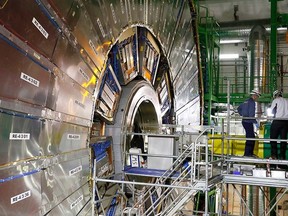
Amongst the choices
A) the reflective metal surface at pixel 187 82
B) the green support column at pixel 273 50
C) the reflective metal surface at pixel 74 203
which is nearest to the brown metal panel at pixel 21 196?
the reflective metal surface at pixel 74 203

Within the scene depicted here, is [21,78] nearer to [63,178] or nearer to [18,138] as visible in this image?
[18,138]

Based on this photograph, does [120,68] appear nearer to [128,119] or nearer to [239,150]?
[128,119]

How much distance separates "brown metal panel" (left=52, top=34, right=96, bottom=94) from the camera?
127 inches

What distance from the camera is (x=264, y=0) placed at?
47.2ft

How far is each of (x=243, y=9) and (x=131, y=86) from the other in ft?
36.2

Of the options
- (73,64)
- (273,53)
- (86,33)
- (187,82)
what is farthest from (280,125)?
(273,53)

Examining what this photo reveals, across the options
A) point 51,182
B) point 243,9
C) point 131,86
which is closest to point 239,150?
point 131,86

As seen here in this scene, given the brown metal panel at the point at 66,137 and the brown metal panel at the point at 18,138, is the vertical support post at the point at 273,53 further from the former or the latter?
the brown metal panel at the point at 18,138

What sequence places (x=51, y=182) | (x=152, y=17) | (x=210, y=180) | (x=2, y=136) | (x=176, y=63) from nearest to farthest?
(x=2, y=136) < (x=51, y=182) < (x=210, y=180) < (x=152, y=17) < (x=176, y=63)

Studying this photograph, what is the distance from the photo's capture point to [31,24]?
276 cm

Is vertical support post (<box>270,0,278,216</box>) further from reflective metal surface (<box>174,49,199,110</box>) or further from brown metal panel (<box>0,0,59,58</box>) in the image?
brown metal panel (<box>0,0,59,58</box>)

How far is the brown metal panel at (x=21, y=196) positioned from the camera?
2471 mm

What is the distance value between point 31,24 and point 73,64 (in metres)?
0.80

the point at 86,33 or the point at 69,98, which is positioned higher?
the point at 86,33
